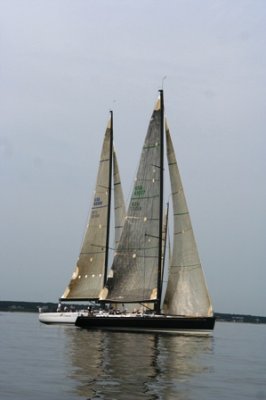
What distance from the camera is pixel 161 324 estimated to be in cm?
4712

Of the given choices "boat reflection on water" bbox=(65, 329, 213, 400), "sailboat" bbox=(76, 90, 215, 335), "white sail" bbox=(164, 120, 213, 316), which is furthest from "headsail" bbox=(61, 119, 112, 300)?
"boat reflection on water" bbox=(65, 329, 213, 400)

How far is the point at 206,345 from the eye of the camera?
143ft

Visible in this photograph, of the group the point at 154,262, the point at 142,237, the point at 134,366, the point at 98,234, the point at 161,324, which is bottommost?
the point at 134,366

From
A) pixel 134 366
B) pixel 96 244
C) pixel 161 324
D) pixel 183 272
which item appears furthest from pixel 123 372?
pixel 96 244

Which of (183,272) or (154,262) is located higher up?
(154,262)

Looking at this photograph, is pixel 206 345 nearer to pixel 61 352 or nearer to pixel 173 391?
pixel 61 352

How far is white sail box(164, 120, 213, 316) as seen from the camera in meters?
47.8

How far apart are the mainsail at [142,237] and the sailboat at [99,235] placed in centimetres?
867

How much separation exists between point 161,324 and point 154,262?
521 centimetres

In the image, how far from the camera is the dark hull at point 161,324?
46812 mm

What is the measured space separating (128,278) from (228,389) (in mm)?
28189

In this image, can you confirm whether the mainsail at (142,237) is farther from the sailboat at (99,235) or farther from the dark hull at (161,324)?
the sailboat at (99,235)

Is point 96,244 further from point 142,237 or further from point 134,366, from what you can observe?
point 134,366

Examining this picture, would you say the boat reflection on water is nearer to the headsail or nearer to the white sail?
the white sail
